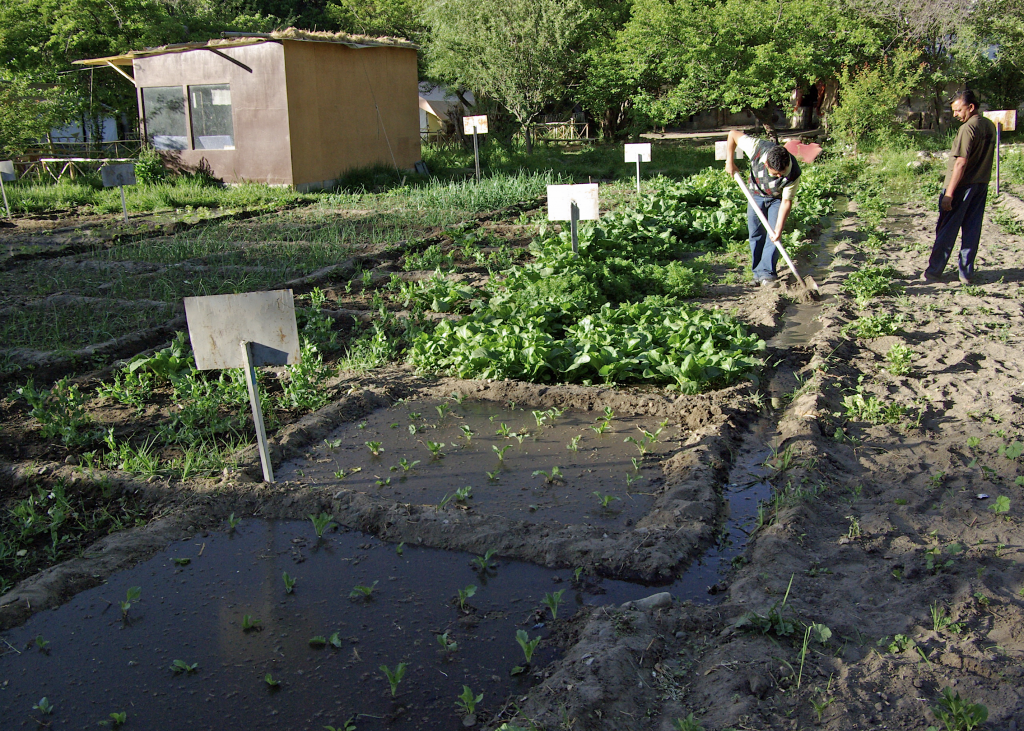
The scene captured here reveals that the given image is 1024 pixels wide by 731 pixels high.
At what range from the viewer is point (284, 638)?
3.05 meters

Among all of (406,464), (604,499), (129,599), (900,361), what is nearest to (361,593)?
(129,599)

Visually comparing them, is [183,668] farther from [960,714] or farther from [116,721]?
[960,714]

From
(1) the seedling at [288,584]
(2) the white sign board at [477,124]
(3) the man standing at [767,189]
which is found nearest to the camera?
(1) the seedling at [288,584]

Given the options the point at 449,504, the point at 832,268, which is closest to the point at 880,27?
the point at 832,268

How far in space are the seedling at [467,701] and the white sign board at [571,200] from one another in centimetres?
541

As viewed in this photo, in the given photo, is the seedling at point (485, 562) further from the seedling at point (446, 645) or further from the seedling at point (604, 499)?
the seedling at point (604, 499)

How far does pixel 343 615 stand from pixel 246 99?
49.6ft

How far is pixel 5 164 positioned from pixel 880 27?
20695 millimetres

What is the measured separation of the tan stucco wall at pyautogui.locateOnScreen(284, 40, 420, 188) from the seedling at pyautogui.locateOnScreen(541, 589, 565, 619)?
1434 centimetres

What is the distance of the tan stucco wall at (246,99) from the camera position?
1556 centimetres

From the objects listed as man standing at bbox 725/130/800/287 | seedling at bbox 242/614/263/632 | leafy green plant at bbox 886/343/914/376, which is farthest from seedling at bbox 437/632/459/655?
man standing at bbox 725/130/800/287

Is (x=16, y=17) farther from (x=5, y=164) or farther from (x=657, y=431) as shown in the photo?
(x=657, y=431)

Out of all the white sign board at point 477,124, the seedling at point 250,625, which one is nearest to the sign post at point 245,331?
the seedling at point 250,625

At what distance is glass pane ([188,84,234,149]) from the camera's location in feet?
53.8
